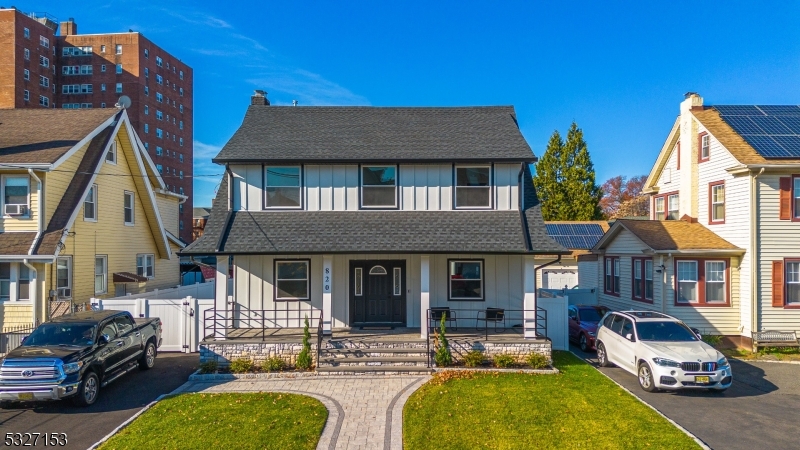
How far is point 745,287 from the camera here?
1603 centimetres

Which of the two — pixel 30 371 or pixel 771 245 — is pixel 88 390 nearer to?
pixel 30 371

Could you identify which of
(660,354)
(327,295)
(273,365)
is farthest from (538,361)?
(273,365)

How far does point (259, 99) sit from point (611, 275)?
17.6 metres

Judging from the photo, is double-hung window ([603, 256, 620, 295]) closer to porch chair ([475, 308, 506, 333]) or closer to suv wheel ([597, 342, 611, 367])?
suv wheel ([597, 342, 611, 367])

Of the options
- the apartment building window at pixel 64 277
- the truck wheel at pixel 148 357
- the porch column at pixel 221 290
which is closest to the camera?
the truck wheel at pixel 148 357

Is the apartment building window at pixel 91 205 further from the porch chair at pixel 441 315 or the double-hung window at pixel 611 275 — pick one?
the double-hung window at pixel 611 275

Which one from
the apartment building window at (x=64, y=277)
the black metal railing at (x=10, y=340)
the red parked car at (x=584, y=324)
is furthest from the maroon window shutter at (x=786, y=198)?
the apartment building window at (x=64, y=277)

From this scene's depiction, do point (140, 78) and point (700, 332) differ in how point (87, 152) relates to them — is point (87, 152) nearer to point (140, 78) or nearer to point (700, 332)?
point (700, 332)

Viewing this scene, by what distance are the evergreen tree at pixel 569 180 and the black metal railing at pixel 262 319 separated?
2740cm

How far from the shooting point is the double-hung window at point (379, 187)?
14.5 metres

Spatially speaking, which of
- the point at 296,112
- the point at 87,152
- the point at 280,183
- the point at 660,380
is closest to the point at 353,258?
the point at 280,183

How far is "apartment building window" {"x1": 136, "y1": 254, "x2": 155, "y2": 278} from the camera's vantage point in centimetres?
2100

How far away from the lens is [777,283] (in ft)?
51.5

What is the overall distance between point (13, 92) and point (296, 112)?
172 ft
